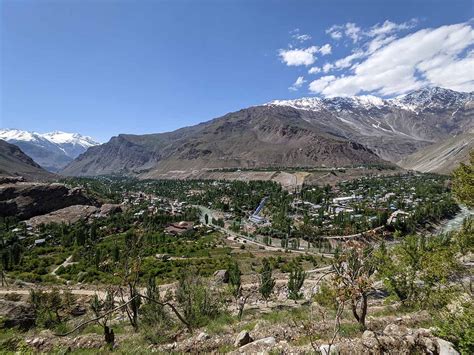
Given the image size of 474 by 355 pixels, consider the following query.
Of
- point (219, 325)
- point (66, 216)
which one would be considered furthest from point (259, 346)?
point (66, 216)

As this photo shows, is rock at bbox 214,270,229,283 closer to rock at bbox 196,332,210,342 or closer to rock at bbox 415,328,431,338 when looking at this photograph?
rock at bbox 196,332,210,342

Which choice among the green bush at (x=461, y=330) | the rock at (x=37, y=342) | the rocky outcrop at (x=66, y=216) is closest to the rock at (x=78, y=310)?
the rock at (x=37, y=342)

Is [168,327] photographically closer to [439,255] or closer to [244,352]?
Answer: [244,352]

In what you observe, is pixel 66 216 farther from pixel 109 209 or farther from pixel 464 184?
pixel 464 184

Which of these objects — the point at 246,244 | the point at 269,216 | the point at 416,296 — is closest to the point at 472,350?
the point at 416,296

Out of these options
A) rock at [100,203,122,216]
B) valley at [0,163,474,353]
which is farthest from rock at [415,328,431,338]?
rock at [100,203,122,216]

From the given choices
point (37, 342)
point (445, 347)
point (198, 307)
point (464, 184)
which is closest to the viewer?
point (445, 347)

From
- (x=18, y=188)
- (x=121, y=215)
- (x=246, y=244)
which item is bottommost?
(x=246, y=244)

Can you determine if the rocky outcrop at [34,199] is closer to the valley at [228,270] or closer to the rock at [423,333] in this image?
the valley at [228,270]
